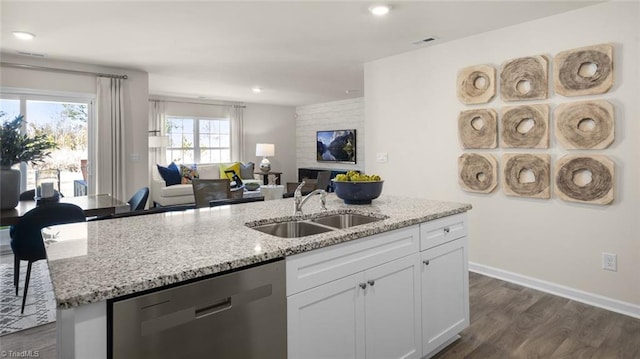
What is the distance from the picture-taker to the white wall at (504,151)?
8.91 ft

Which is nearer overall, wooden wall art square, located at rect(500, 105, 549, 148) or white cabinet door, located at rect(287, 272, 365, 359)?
white cabinet door, located at rect(287, 272, 365, 359)

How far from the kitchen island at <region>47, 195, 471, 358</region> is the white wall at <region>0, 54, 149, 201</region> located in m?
3.55

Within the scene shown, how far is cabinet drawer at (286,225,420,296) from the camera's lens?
1438 mm

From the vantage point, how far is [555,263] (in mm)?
3131

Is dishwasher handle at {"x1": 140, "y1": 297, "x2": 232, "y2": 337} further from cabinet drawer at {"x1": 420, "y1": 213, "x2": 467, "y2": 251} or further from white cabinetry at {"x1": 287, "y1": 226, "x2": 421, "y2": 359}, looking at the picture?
cabinet drawer at {"x1": 420, "y1": 213, "x2": 467, "y2": 251}

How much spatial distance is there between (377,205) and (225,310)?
143 centimetres

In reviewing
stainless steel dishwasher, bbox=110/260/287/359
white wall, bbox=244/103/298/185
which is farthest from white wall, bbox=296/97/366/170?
stainless steel dishwasher, bbox=110/260/287/359

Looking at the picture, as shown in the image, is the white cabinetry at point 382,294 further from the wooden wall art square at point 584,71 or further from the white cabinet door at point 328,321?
the wooden wall art square at point 584,71

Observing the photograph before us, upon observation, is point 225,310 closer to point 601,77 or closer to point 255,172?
point 601,77

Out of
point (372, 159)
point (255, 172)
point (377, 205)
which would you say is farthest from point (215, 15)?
point (255, 172)

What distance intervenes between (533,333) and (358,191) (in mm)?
1545

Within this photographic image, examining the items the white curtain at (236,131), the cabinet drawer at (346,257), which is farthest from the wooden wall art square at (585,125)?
the white curtain at (236,131)

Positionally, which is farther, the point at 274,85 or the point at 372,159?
the point at 274,85

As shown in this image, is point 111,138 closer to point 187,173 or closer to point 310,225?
point 187,173
